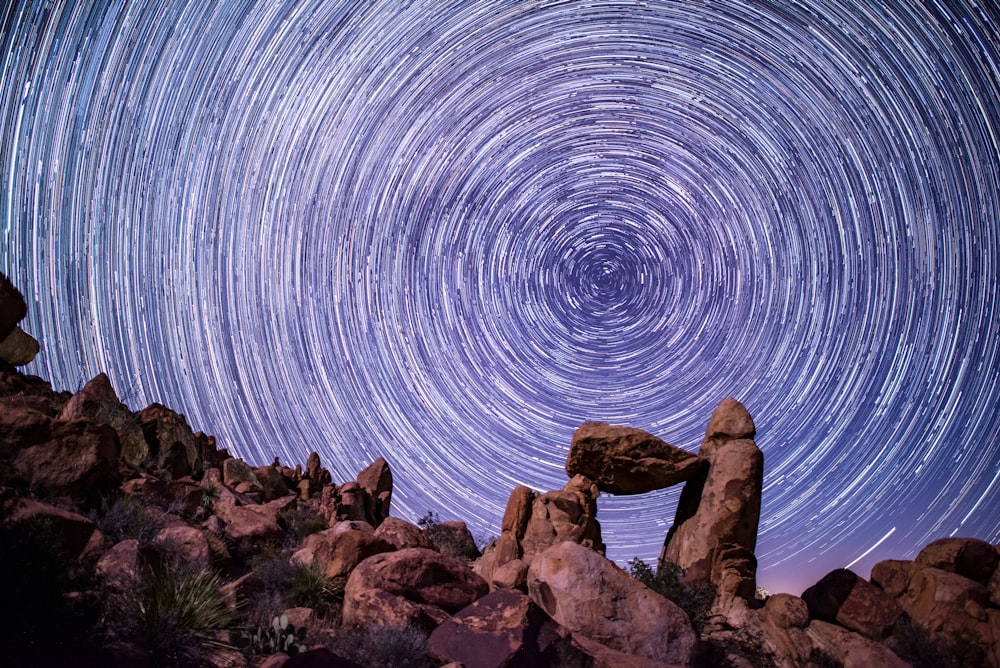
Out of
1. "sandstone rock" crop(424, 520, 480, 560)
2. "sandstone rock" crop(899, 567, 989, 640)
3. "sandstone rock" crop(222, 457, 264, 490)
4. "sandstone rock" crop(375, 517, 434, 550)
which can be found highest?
"sandstone rock" crop(222, 457, 264, 490)

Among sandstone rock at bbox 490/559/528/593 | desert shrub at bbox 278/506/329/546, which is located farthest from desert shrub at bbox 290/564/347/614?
desert shrub at bbox 278/506/329/546

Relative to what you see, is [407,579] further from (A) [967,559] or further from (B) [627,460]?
(A) [967,559]

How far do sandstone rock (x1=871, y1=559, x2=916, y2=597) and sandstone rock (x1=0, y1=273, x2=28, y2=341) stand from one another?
1016 inches

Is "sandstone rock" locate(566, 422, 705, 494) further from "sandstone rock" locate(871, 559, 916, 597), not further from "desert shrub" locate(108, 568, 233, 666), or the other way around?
"desert shrub" locate(108, 568, 233, 666)

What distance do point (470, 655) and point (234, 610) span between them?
3.82 metres

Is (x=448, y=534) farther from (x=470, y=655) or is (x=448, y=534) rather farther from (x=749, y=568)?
(x=470, y=655)

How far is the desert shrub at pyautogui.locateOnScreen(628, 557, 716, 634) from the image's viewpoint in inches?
604

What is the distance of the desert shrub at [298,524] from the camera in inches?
688

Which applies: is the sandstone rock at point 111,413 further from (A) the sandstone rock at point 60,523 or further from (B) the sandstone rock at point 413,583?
(B) the sandstone rock at point 413,583

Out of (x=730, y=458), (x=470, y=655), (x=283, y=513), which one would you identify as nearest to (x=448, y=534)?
(x=283, y=513)

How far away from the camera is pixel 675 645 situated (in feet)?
37.7

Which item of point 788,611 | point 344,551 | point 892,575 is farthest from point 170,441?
point 892,575

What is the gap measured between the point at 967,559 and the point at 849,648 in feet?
20.4

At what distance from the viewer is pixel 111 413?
2150 centimetres
